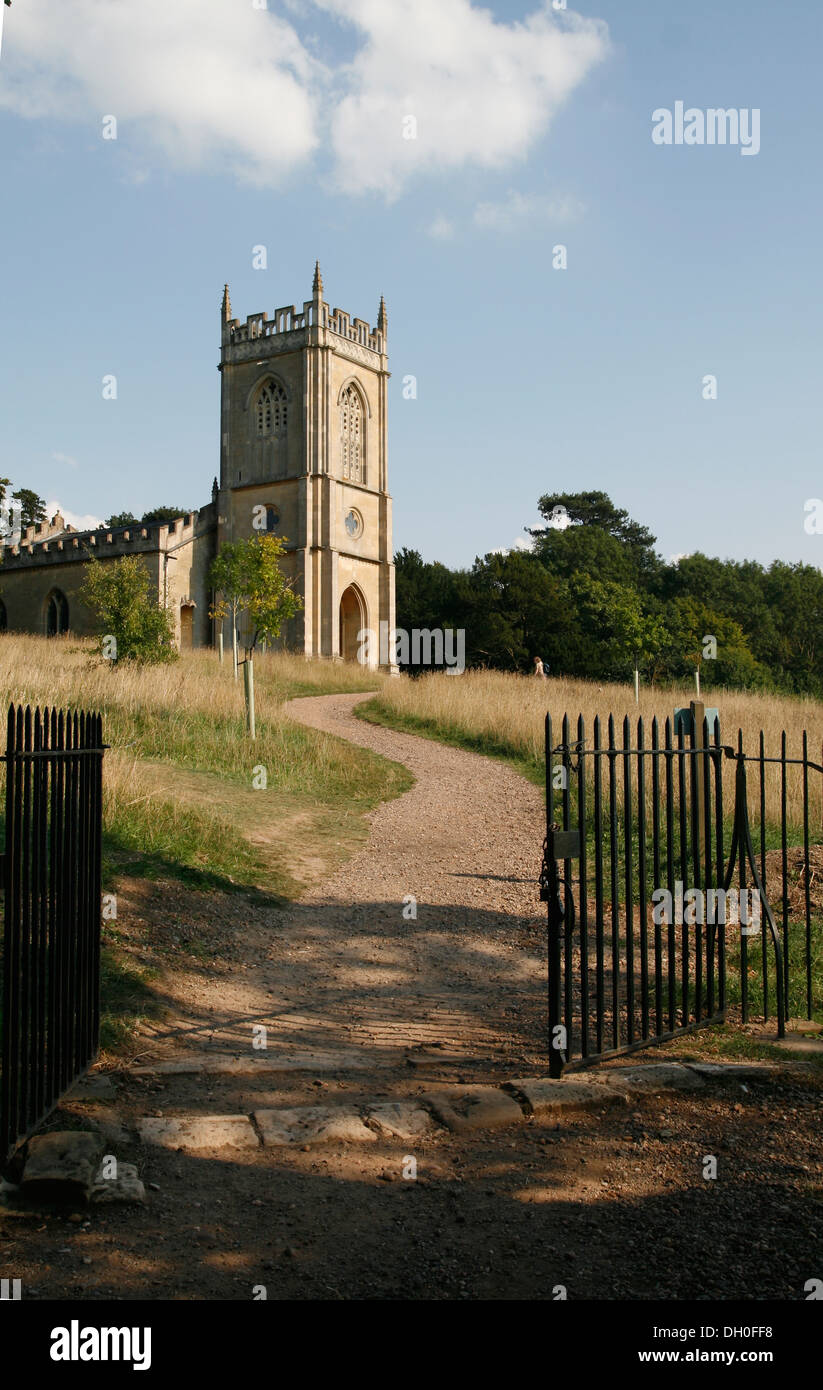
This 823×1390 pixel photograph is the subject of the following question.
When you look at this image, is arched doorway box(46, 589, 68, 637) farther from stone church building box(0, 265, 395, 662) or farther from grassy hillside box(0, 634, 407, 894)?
grassy hillside box(0, 634, 407, 894)

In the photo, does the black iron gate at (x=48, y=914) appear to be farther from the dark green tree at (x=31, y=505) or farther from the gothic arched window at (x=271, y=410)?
the dark green tree at (x=31, y=505)

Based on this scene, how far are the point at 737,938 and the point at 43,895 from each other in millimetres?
5911

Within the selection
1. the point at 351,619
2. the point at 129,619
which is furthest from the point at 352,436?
the point at 129,619

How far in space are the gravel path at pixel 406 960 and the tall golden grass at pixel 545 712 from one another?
4967 millimetres

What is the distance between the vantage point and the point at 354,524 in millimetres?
45094

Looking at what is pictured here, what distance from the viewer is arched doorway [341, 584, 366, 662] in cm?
4509

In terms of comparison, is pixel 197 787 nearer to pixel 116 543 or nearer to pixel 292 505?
pixel 292 505

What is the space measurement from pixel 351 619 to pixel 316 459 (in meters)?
7.44

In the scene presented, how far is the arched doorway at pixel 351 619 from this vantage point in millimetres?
45094

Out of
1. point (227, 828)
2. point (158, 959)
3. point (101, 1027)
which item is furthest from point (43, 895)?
point (227, 828)

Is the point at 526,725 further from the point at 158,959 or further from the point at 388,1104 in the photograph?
the point at 388,1104

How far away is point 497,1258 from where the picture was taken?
11.6ft

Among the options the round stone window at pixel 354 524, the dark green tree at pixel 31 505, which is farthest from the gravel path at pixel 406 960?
the dark green tree at pixel 31 505

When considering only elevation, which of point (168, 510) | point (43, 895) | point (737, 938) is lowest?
point (737, 938)
